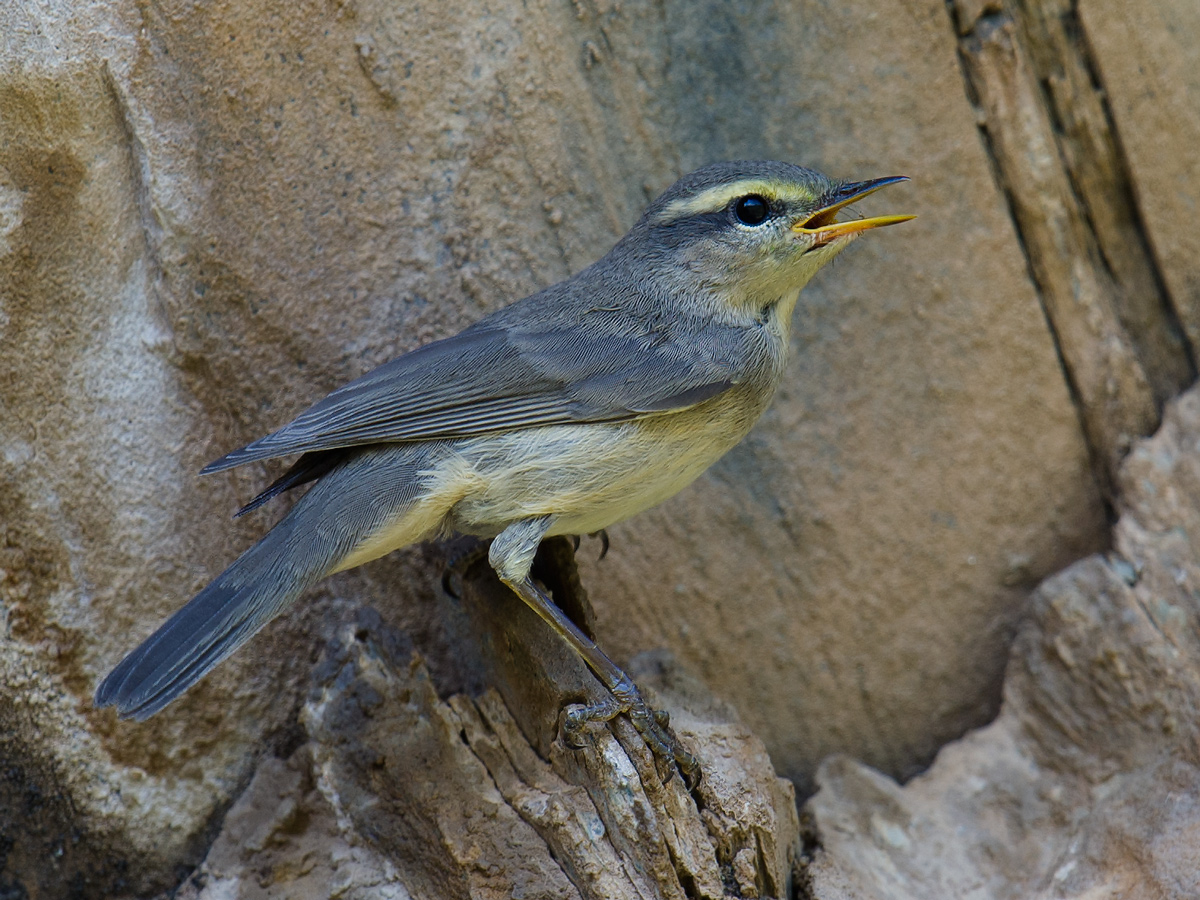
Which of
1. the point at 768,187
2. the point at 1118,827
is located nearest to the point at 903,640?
the point at 1118,827

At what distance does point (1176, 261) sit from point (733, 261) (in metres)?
2.43

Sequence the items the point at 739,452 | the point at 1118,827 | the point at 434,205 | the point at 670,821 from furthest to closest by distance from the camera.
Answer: the point at 739,452
the point at 434,205
the point at 1118,827
the point at 670,821

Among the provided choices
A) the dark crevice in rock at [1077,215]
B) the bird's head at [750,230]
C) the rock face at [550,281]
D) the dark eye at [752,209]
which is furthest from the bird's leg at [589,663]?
the dark crevice in rock at [1077,215]

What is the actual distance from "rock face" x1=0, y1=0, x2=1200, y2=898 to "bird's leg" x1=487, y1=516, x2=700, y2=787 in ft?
2.49

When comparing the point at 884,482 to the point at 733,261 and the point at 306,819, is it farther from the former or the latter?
the point at 306,819

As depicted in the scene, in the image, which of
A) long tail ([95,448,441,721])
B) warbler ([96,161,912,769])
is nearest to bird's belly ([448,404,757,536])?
warbler ([96,161,912,769])

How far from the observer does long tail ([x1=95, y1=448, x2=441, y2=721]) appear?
10.6 ft

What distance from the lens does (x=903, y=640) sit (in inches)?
187

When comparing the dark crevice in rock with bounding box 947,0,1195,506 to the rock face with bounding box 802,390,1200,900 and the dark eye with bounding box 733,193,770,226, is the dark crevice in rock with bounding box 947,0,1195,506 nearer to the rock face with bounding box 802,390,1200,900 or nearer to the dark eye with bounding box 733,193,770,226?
the rock face with bounding box 802,390,1200,900

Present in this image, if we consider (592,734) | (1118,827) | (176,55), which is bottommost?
(1118,827)

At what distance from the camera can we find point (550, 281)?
448 cm

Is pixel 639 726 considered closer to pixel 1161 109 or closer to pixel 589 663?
pixel 589 663

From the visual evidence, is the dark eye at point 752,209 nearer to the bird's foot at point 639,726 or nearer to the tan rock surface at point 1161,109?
the bird's foot at point 639,726

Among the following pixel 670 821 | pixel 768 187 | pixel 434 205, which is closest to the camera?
pixel 670 821
